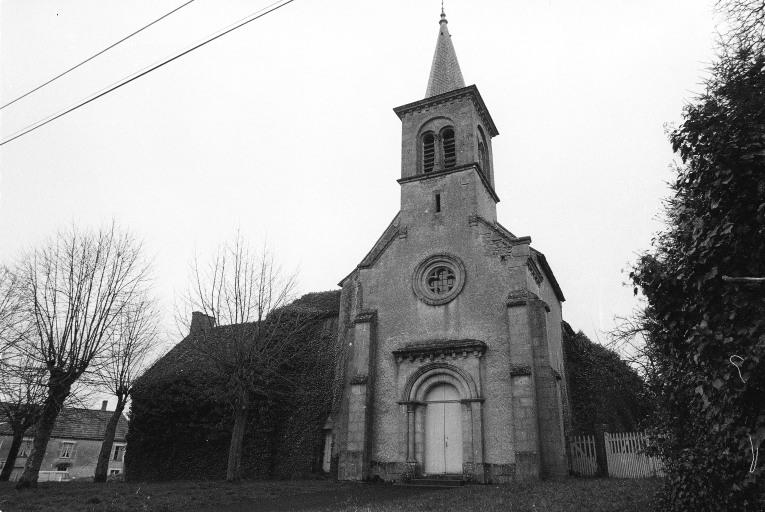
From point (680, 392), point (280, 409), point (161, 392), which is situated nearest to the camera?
point (680, 392)

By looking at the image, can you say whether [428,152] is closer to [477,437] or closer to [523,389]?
[523,389]

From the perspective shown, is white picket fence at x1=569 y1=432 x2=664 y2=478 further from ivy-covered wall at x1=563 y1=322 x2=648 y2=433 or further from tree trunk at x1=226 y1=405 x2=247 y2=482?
tree trunk at x1=226 y1=405 x2=247 y2=482

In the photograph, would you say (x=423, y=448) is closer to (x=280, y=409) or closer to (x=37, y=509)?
(x=280, y=409)

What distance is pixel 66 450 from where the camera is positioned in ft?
136

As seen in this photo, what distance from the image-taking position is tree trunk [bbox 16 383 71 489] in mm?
18062

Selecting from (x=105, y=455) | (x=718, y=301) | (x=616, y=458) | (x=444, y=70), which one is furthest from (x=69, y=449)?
(x=718, y=301)

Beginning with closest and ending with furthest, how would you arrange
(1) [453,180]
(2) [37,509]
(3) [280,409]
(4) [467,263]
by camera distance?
(2) [37,509]
(4) [467,263]
(1) [453,180]
(3) [280,409]

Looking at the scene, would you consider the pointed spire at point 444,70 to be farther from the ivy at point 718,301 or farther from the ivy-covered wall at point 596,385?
the ivy at point 718,301

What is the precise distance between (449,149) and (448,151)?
0.11m

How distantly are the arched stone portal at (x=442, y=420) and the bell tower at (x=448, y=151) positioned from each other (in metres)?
7.05

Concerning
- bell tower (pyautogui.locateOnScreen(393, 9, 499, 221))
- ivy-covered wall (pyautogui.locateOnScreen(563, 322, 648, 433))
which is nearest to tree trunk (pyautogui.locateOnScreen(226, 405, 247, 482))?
bell tower (pyautogui.locateOnScreen(393, 9, 499, 221))

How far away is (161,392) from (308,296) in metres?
8.99

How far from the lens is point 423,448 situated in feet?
62.2

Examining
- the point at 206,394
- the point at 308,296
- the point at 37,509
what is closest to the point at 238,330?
the point at 206,394
